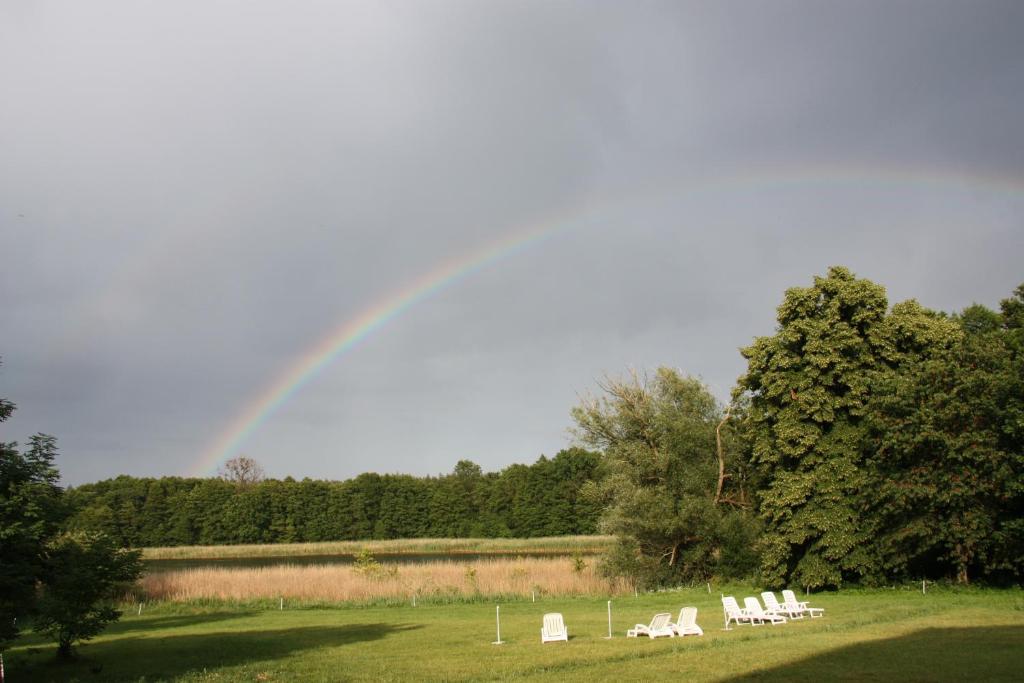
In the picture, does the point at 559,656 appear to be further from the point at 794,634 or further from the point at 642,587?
the point at 642,587

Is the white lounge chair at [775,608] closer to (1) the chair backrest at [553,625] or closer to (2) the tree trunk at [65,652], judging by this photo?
(1) the chair backrest at [553,625]

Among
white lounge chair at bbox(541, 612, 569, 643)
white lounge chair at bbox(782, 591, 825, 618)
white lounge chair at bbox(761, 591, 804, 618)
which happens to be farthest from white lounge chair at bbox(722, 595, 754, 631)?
white lounge chair at bbox(541, 612, 569, 643)

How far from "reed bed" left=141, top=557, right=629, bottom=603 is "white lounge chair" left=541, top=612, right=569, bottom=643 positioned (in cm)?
1504

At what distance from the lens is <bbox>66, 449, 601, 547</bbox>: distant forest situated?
9338 centimetres

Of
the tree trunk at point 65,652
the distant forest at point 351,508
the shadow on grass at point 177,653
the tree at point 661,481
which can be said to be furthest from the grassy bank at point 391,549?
the tree trunk at point 65,652

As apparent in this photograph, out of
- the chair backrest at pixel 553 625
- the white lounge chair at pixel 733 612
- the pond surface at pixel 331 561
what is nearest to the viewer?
the chair backrest at pixel 553 625

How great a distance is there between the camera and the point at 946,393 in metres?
26.2

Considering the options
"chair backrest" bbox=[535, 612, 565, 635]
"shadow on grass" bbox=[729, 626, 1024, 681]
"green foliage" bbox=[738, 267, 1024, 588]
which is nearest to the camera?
"shadow on grass" bbox=[729, 626, 1024, 681]

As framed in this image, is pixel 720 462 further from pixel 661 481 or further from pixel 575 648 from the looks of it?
pixel 575 648

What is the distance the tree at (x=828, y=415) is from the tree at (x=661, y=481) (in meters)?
5.36

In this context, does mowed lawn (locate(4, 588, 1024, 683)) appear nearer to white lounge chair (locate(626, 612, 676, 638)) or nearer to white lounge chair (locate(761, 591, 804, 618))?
white lounge chair (locate(626, 612, 676, 638))

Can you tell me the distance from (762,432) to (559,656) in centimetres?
1980

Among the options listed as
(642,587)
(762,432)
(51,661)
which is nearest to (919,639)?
(762,432)

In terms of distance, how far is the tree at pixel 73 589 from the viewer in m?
16.9
